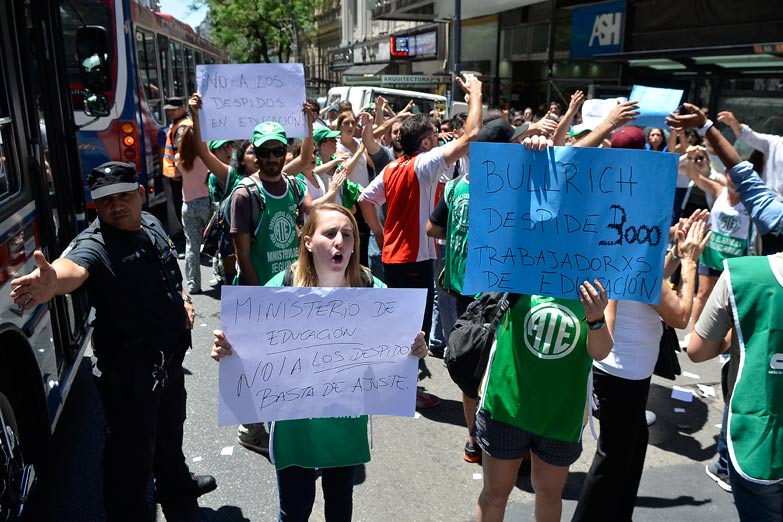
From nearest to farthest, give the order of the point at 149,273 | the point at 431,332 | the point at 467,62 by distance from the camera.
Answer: the point at 149,273, the point at 431,332, the point at 467,62

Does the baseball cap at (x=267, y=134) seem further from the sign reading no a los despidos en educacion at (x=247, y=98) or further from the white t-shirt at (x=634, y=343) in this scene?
the white t-shirt at (x=634, y=343)

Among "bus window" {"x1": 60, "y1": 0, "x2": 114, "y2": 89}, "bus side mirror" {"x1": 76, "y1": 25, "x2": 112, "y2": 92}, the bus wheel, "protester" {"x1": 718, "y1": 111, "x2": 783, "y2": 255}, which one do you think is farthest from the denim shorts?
"bus window" {"x1": 60, "y1": 0, "x2": 114, "y2": 89}

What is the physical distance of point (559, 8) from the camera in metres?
17.5

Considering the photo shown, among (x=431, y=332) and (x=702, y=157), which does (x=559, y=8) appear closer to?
(x=702, y=157)

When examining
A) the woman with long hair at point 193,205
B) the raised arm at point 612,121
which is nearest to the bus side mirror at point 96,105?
the woman with long hair at point 193,205

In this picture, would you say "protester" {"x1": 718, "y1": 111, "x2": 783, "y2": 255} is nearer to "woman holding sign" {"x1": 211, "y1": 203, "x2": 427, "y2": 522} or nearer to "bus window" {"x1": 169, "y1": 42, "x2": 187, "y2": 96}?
"woman holding sign" {"x1": 211, "y1": 203, "x2": 427, "y2": 522}

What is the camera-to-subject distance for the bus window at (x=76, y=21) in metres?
8.35

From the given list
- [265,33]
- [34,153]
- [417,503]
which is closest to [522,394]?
[417,503]

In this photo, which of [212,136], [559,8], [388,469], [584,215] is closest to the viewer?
[584,215]

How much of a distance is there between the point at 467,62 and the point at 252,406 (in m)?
23.9

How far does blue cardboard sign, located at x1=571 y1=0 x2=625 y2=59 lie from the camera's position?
1447 centimetres

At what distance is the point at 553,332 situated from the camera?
2.56 metres

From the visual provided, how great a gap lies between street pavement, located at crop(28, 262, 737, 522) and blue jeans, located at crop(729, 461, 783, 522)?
115cm

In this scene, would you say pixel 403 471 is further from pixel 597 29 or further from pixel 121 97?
pixel 597 29
